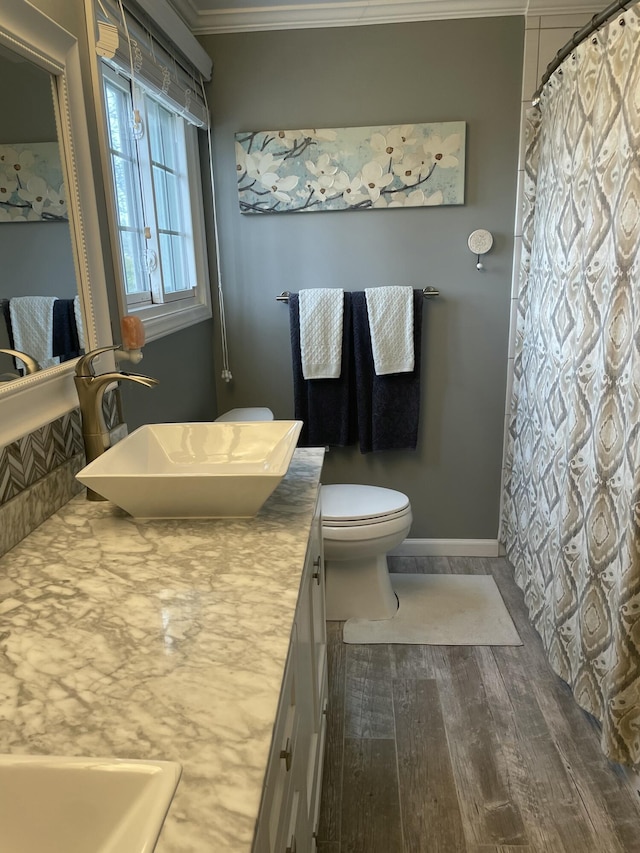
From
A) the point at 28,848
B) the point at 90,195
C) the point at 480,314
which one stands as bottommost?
the point at 28,848

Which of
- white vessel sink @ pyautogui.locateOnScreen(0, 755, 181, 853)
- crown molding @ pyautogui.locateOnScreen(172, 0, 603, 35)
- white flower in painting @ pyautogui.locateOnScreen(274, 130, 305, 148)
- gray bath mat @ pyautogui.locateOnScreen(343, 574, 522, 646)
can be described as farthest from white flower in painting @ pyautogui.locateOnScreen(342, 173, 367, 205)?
white vessel sink @ pyautogui.locateOnScreen(0, 755, 181, 853)

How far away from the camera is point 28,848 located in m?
0.65

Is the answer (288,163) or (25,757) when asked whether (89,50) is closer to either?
(288,163)

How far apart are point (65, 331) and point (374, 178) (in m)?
1.60

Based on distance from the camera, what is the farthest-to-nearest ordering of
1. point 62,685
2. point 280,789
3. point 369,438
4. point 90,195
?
point 369,438 < point 90,195 < point 280,789 < point 62,685

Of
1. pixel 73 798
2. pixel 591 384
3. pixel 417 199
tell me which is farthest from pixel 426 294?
pixel 73 798

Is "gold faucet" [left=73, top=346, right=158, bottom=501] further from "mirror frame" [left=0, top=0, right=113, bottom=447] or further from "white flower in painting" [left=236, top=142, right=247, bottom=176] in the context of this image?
"white flower in painting" [left=236, top=142, right=247, bottom=176]

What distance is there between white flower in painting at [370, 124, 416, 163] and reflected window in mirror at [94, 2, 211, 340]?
2.23ft

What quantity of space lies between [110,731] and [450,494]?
92.3 inches

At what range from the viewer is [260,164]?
8.43 ft

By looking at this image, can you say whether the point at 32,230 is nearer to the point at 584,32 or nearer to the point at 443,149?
the point at 584,32

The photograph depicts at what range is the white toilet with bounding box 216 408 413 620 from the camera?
2279mm

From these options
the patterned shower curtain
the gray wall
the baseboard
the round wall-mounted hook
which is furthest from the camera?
the baseboard

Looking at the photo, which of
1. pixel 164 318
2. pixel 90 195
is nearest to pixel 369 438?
pixel 164 318
